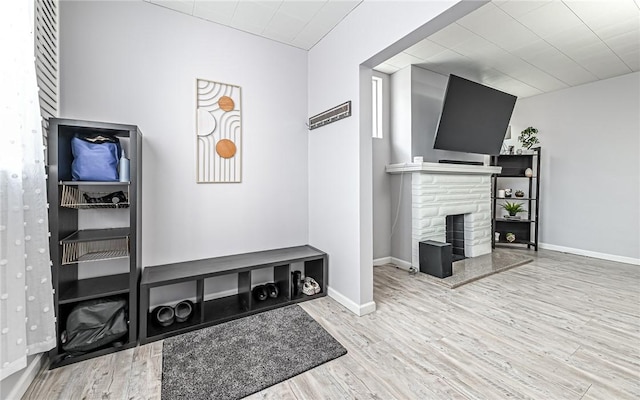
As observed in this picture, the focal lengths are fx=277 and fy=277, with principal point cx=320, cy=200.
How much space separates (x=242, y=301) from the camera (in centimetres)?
252

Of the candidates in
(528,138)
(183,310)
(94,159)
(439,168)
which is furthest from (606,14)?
(183,310)

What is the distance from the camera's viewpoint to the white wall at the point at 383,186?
3880mm

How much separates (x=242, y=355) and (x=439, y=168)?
3092 millimetres

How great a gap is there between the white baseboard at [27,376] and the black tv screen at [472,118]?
4.05m

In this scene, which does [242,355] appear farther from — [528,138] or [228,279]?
[528,138]

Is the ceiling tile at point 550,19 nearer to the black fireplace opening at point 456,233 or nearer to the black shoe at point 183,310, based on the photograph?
the black fireplace opening at point 456,233

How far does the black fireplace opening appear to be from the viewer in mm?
4193

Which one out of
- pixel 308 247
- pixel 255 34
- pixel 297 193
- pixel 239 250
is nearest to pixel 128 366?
pixel 239 250

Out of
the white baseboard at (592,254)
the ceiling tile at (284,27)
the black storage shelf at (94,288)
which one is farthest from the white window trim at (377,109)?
the white baseboard at (592,254)

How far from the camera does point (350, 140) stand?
8.08 ft

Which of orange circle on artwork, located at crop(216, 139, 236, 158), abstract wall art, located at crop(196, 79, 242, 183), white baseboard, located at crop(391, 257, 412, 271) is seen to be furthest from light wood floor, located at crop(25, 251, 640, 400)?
orange circle on artwork, located at crop(216, 139, 236, 158)

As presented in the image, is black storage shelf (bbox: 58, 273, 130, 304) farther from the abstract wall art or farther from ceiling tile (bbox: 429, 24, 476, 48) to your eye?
ceiling tile (bbox: 429, 24, 476, 48)

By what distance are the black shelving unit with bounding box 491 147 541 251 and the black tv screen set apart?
104 centimetres

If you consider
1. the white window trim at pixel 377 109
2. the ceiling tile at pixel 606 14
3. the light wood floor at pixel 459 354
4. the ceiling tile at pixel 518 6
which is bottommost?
the light wood floor at pixel 459 354
